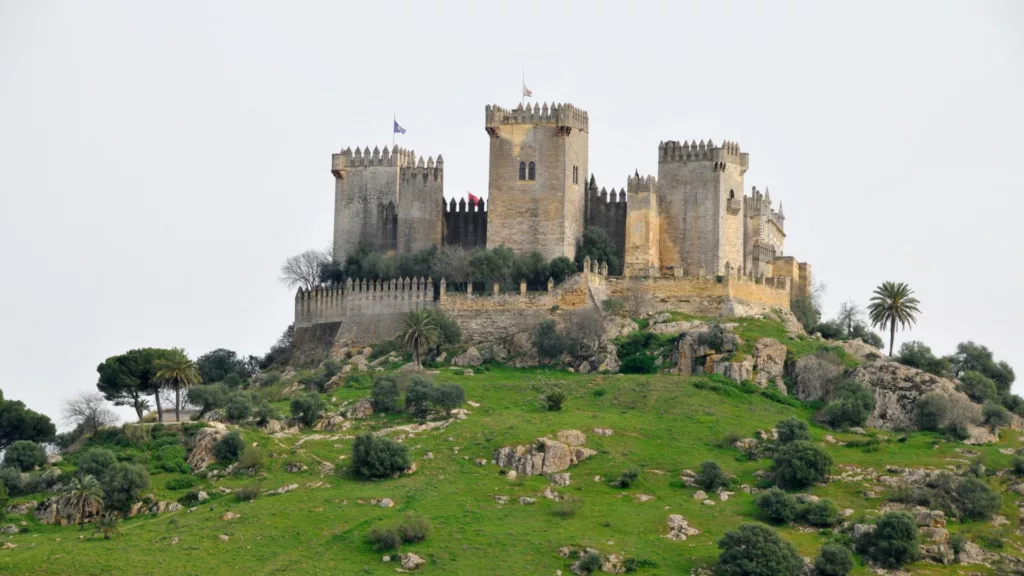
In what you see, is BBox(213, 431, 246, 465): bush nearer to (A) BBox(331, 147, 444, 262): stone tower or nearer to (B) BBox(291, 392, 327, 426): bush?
(B) BBox(291, 392, 327, 426): bush

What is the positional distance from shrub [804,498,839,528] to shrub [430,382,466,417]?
63.7ft

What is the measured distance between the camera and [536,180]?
109688 millimetres

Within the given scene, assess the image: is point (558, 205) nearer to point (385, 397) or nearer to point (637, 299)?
point (637, 299)

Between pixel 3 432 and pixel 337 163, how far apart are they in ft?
86.7

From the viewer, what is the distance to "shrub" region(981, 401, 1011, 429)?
9338cm

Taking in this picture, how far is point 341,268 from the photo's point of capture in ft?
366

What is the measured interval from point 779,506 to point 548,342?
2361 cm

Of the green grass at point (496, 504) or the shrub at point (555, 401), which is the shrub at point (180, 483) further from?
the shrub at point (555, 401)

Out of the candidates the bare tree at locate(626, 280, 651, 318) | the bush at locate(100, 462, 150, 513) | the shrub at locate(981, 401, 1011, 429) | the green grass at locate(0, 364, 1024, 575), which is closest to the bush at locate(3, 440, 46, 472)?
the green grass at locate(0, 364, 1024, 575)

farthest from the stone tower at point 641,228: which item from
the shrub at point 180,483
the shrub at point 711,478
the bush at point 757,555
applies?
the bush at point 757,555

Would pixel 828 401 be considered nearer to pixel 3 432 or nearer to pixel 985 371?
pixel 985 371

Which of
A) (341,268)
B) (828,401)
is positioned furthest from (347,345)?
(828,401)

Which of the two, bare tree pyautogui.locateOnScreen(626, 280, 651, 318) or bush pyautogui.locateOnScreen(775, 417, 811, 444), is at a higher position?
bare tree pyautogui.locateOnScreen(626, 280, 651, 318)

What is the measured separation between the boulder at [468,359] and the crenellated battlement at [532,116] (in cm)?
1460
